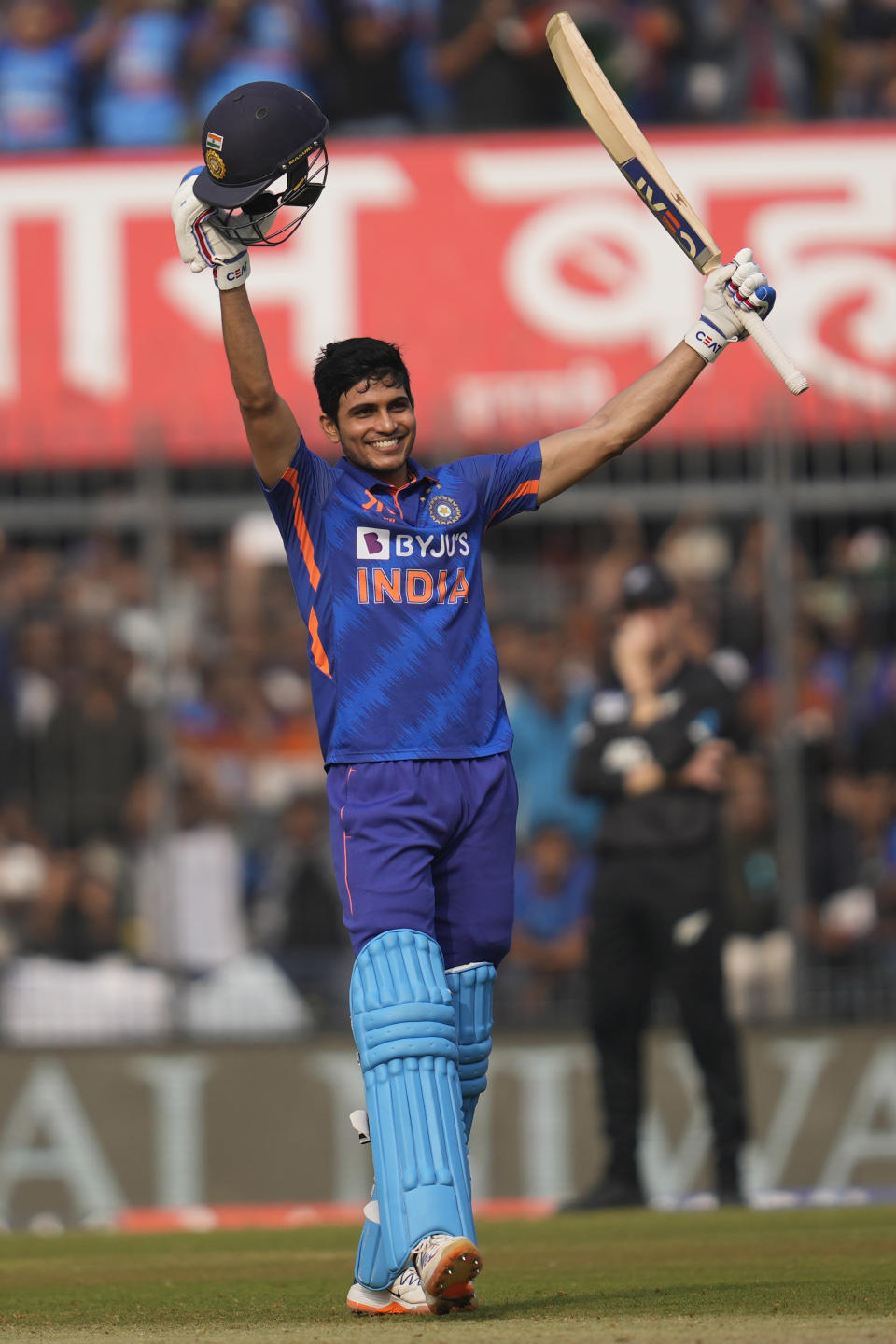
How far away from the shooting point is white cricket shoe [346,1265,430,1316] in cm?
523

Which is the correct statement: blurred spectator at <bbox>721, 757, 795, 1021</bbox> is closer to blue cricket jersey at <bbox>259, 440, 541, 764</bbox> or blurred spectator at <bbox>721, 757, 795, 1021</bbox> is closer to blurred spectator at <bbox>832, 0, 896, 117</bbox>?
blue cricket jersey at <bbox>259, 440, 541, 764</bbox>

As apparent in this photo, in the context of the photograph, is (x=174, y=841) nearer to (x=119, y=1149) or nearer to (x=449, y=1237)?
(x=119, y=1149)

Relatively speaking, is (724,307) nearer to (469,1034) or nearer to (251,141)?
(251,141)

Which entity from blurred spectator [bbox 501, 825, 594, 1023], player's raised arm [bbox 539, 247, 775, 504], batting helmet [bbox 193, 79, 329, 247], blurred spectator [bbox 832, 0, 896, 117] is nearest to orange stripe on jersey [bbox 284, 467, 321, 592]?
batting helmet [bbox 193, 79, 329, 247]

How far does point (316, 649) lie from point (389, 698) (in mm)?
242

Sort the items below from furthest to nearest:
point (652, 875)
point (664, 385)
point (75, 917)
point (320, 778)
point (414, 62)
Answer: point (414, 62) → point (320, 778) → point (75, 917) → point (652, 875) → point (664, 385)

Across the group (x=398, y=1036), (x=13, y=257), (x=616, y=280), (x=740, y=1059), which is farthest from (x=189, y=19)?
(x=398, y=1036)

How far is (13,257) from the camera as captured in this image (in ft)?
41.4

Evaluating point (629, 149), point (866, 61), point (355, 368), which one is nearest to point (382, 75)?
point (866, 61)

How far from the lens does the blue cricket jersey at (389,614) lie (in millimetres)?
5426

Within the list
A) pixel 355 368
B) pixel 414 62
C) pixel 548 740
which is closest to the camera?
pixel 355 368

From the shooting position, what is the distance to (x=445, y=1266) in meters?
4.88

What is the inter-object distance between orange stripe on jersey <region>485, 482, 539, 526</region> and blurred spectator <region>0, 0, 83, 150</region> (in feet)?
28.4

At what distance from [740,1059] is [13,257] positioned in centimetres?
623
